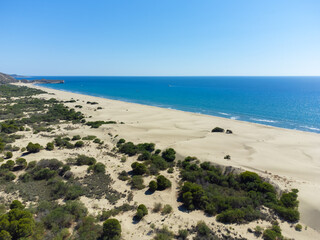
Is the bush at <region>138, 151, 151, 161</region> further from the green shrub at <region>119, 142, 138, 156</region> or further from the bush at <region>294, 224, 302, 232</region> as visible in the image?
the bush at <region>294, 224, 302, 232</region>

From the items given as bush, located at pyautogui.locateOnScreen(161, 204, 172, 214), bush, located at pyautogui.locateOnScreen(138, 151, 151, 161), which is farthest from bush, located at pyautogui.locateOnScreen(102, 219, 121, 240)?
bush, located at pyautogui.locateOnScreen(138, 151, 151, 161)

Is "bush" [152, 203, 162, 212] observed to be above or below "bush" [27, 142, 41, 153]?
below

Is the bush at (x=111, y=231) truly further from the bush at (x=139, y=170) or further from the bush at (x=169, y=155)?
the bush at (x=169, y=155)

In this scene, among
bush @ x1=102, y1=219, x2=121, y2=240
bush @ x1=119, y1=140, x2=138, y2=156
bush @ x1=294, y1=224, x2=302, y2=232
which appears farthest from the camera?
bush @ x1=119, y1=140, x2=138, y2=156

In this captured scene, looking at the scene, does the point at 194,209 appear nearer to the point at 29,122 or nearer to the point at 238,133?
the point at 238,133

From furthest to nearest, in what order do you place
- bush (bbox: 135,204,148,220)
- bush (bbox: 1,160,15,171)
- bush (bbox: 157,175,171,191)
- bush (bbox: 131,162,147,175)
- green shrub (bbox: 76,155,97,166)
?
green shrub (bbox: 76,155,97,166) → bush (bbox: 1,160,15,171) → bush (bbox: 131,162,147,175) → bush (bbox: 157,175,171,191) → bush (bbox: 135,204,148,220)

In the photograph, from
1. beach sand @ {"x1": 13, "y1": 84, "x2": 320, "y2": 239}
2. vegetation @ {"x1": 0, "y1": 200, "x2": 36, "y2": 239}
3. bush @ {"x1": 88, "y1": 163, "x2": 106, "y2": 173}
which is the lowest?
beach sand @ {"x1": 13, "y1": 84, "x2": 320, "y2": 239}

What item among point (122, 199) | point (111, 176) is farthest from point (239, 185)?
point (111, 176)
